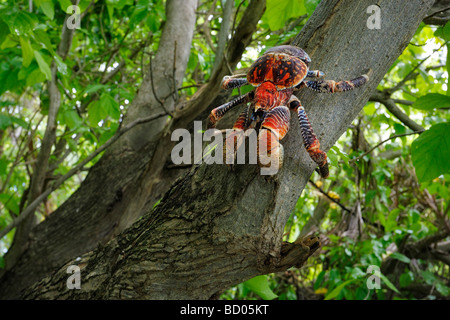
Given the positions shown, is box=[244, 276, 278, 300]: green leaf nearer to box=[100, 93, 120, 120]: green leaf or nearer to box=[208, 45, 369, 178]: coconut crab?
box=[208, 45, 369, 178]: coconut crab

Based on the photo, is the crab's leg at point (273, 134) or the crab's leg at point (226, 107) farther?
the crab's leg at point (226, 107)

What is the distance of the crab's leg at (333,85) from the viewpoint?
1549 mm

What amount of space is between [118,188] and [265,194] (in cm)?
234

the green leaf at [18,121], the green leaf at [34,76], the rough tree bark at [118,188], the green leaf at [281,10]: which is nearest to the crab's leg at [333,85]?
the green leaf at [281,10]

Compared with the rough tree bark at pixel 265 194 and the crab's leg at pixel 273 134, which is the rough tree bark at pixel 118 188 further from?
the crab's leg at pixel 273 134

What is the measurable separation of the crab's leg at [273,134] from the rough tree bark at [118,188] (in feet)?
5.26

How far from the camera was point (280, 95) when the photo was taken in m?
1.56

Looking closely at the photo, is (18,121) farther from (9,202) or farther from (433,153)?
(433,153)

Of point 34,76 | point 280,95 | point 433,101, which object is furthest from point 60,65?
point 433,101

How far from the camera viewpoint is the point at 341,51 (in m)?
1.66

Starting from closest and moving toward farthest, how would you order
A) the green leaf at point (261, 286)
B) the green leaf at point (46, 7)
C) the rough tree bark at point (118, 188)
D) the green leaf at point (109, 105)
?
1. the green leaf at point (261, 286)
2. the green leaf at point (46, 7)
3. the rough tree bark at point (118, 188)
4. the green leaf at point (109, 105)

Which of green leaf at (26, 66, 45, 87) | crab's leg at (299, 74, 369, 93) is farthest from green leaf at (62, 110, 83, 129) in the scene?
crab's leg at (299, 74, 369, 93)
